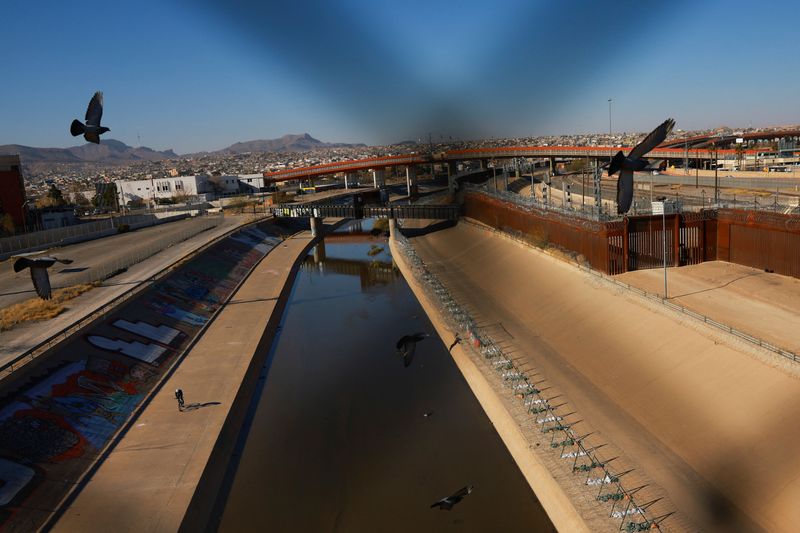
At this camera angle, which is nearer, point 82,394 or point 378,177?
point 82,394

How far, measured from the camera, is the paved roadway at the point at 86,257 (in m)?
29.4

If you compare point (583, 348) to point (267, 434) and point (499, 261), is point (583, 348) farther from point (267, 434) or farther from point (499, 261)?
point (499, 261)

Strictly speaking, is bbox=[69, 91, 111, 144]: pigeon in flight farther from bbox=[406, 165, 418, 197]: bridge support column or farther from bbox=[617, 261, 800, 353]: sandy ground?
bbox=[406, 165, 418, 197]: bridge support column

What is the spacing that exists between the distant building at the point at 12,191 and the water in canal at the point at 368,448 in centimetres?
3408

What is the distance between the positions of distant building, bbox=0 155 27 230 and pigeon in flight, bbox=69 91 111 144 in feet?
119

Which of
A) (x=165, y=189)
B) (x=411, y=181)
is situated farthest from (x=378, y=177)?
(x=165, y=189)

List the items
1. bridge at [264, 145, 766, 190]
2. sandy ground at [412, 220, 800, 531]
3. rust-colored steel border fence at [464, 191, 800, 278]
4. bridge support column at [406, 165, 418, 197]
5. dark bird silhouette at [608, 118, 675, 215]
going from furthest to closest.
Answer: bridge support column at [406, 165, 418, 197]
bridge at [264, 145, 766, 190]
rust-colored steel border fence at [464, 191, 800, 278]
dark bird silhouette at [608, 118, 675, 215]
sandy ground at [412, 220, 800, 531]

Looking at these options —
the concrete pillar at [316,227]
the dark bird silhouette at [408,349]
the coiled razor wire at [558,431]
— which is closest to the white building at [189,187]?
the concrete pillar at [316,227]

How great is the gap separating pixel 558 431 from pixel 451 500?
348 cm

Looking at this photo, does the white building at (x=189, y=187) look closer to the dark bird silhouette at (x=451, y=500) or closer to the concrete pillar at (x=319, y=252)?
the concrete pillar at (x=319, y=252)

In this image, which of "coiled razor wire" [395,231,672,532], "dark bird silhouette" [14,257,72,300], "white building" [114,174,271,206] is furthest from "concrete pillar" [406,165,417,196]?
"dark bird silhouette" [14,257,72,300]

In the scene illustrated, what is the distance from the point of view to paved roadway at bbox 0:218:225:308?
29.4 meters

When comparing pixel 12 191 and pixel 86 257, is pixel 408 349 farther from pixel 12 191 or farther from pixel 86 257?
pixel 12 191

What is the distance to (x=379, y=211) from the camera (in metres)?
59.2
